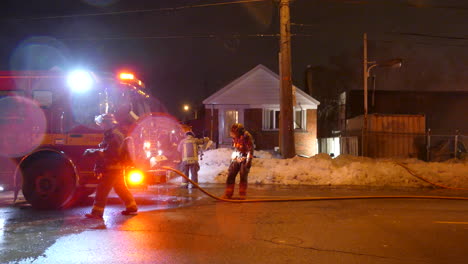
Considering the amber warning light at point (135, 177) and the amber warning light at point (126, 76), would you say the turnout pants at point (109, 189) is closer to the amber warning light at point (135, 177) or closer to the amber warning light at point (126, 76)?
the amber warning light at point (135, 177)

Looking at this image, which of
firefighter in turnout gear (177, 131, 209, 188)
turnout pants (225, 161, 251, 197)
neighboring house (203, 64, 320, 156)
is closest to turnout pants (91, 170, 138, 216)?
turnout pants (225, 161, 251, 197)

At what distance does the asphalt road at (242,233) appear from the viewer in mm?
4754

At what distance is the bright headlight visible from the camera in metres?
7.53

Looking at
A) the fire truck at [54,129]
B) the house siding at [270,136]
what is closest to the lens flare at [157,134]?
the fire truck at [54,129]

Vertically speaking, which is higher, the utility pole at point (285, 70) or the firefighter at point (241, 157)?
the utility pole at point (285, 70)

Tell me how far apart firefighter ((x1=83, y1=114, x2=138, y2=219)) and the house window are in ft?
56.5

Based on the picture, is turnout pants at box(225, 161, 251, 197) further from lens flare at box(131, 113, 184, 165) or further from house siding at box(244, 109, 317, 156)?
house siding at box(244, 109, 317, 156)

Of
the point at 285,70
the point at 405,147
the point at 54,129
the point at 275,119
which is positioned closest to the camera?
the point at 54,129

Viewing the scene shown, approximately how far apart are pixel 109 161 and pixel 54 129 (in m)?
1.74

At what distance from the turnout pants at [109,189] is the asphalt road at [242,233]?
25 cm

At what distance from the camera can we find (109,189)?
6.83 m

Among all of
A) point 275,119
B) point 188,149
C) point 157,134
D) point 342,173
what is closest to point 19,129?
point 157,134

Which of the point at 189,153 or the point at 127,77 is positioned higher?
the point at 127,77

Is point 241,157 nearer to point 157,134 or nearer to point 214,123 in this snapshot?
point 157,134
